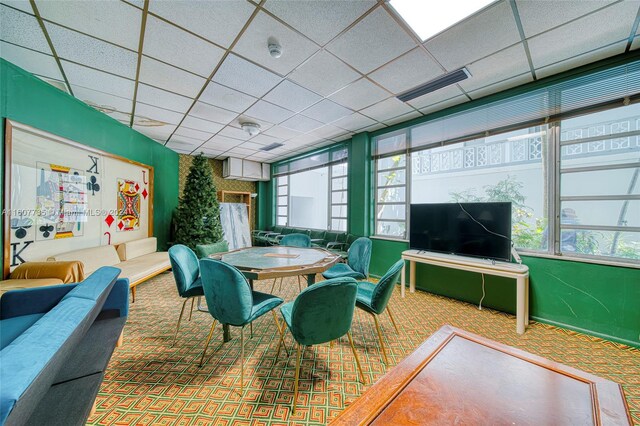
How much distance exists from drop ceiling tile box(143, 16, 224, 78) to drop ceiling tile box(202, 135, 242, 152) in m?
2.53

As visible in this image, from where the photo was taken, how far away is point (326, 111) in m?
3.64

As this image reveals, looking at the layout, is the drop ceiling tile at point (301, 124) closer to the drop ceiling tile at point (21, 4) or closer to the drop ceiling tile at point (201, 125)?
the drop ceiling tile at point (201, 125)

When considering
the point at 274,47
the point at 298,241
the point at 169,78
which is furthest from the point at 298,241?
the point at 169,78

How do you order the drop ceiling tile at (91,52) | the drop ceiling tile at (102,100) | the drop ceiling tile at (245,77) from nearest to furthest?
the drop ceiling tile at (91,52) → the drop ceiling tile at (245,77) → the drop ceiling tile at (102,100)

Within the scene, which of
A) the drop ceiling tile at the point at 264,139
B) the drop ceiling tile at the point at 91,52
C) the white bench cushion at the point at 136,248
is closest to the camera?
the drop ceiling tile at the point at 91,52

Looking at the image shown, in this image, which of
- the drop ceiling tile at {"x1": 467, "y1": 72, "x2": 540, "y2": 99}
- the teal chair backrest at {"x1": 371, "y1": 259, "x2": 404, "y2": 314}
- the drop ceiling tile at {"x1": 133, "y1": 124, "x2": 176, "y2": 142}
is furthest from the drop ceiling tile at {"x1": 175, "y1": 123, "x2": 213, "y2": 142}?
the drop ceiling tile at {"x1": 467, "y1": 72, "x2": 540, "y2": 99}

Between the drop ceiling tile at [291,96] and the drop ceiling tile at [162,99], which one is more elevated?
the drop ceiling tile at [291,96]

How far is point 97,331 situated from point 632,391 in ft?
13.1

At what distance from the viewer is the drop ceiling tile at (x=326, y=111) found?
343 cm

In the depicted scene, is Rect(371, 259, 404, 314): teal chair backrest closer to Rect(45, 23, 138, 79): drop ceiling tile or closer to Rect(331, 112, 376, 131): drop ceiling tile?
Rect(331, 112, 376, 131): drop ceiling tile

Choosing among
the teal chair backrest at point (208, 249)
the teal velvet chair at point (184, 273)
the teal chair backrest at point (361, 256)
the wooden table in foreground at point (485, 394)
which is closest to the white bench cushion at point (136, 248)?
the teal chair backrest at point (208, 249)

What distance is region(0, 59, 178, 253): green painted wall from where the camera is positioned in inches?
94.8

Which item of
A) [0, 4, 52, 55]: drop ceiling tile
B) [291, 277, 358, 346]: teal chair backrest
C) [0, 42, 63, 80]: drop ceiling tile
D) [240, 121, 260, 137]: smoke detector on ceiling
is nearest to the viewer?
[291, 277, 358, 346]: teal chair backrest

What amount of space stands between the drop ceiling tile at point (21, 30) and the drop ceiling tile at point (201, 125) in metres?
1.76
